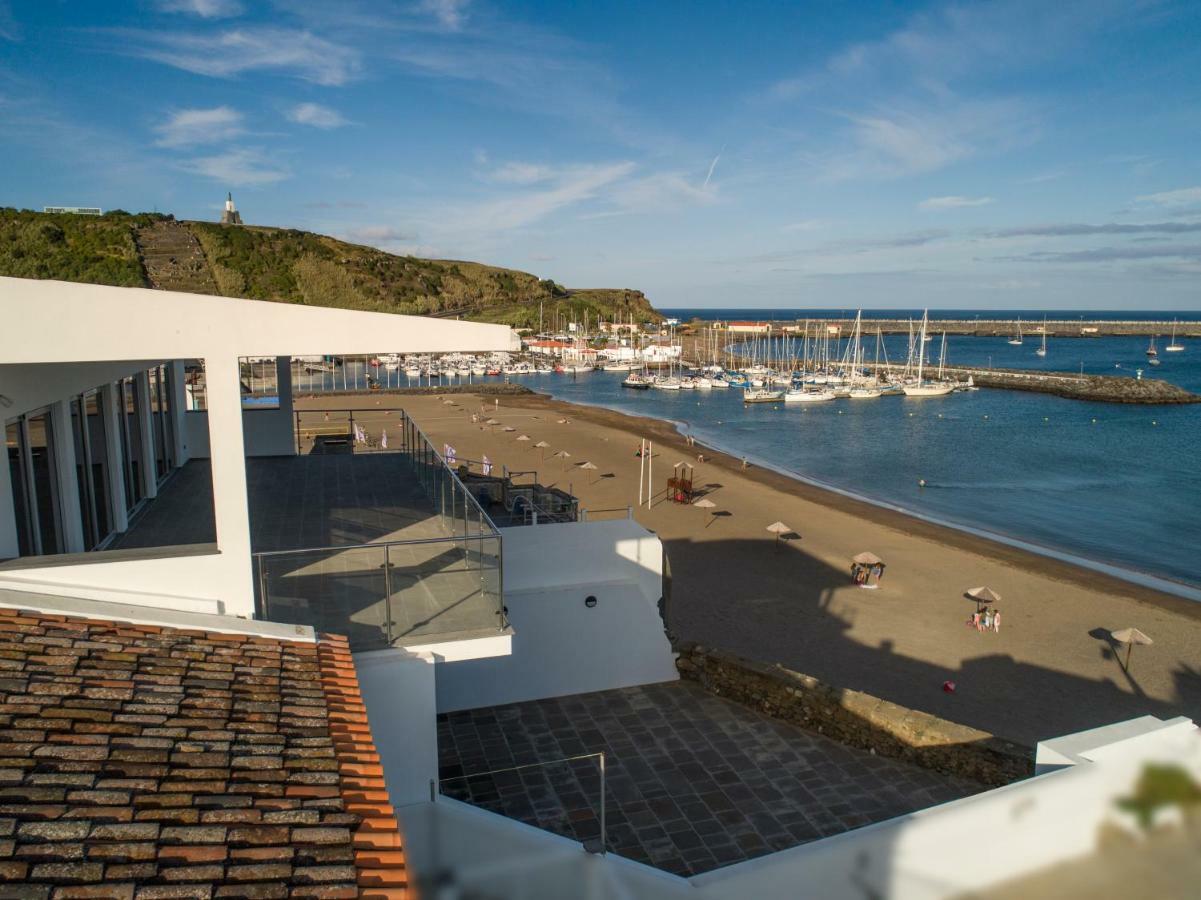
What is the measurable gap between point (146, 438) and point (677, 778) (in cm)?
877

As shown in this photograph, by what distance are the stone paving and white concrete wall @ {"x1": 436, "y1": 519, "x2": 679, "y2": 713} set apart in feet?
0.94

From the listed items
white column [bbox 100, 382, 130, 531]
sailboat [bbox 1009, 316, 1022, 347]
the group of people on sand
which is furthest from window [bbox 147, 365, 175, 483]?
sailboat [bbox 1009, 316, 1022, 347]

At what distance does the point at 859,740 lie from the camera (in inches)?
360

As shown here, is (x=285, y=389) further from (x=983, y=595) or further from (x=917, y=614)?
(x=983, y=595)

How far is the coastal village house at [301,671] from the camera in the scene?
3350mm

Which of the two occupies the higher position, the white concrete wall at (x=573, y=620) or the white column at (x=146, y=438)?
the white column at (x=146, y=438)

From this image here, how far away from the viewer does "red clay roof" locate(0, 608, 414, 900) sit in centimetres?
295

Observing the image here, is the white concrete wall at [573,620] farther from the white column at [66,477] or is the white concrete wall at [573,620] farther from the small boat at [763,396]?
the small boat at [763,396]

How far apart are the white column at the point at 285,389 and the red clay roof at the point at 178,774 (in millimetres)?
8987

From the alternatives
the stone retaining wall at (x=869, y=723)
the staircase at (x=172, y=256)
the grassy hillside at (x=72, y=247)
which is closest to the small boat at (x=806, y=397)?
the staircase at (x=172, y=256)

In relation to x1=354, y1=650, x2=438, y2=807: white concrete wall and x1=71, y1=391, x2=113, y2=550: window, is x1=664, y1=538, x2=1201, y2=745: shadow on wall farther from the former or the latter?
x1=71, y1=391, x2=113, y2=550: window

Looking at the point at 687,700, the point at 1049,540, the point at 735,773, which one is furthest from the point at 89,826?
the point at 1049,540

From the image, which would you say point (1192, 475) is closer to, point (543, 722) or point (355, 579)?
point (543, 722)

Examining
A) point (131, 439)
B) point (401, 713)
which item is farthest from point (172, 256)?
point (401, 713)
